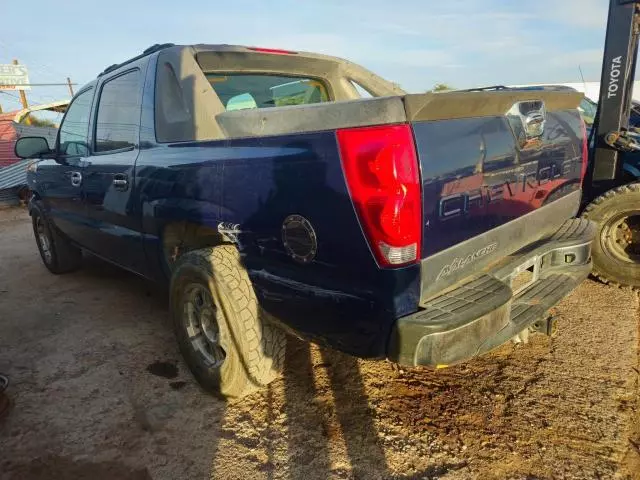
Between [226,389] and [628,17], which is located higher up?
[628,17]

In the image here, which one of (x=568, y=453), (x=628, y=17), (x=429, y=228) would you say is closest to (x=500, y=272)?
(x=429, y=228)

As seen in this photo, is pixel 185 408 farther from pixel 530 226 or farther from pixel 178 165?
pixel 530 226

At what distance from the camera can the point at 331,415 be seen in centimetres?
252

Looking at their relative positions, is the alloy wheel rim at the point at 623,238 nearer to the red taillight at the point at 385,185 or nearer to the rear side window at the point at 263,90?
the rear side window at the point at 263,90

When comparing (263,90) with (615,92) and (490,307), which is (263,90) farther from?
(615,92)

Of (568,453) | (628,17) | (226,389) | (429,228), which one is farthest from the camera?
(628,17)

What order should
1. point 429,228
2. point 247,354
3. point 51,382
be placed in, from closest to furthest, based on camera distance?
point 429,228 → point 247,354 → point 51,382

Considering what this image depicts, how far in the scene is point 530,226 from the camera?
8.31 ft

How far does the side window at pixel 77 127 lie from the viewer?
3.96 metres

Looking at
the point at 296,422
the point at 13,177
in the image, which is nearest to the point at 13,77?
the point at 13,177

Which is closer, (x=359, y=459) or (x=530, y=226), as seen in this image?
(x=359, y=459)

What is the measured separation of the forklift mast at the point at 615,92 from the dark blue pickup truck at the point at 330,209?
180 cm

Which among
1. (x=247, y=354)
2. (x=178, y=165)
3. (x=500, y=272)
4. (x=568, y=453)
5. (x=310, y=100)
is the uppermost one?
(x=310, y=100)

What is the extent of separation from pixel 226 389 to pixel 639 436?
2.10 meters
